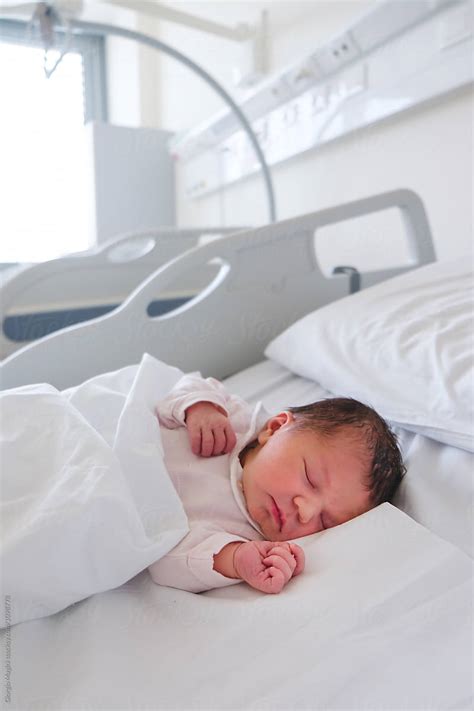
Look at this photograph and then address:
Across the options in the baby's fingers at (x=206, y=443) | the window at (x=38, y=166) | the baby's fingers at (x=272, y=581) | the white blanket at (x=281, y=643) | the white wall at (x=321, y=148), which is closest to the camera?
the white blanket at (x=281, y=643)

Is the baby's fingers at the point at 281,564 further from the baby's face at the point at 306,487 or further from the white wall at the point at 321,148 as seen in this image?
the white wall at the point at 321,148

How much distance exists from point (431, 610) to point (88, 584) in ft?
1.11

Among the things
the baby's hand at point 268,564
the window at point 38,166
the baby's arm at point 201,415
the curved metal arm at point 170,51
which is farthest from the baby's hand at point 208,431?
the window at point 38,166

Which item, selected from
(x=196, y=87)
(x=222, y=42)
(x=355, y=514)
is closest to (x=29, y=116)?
(x=196, y=87)

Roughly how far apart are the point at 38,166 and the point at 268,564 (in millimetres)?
2982

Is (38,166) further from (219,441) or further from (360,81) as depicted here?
(219,441)

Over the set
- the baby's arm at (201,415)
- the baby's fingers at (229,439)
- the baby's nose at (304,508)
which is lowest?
the baby's nose at (304,508)

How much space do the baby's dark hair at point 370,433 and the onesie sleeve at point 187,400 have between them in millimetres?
Result: 141

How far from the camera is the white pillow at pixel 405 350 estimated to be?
0.83 metres

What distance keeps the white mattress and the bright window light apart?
8.74 feet

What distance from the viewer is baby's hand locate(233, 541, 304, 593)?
568mm

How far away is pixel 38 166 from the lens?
305cm

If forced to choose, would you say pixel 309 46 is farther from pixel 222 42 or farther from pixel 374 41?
pixel 222 42

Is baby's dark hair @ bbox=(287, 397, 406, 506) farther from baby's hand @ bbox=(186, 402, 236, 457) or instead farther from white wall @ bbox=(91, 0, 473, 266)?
white wall @ bbox=(91, 0, 473, 266)
